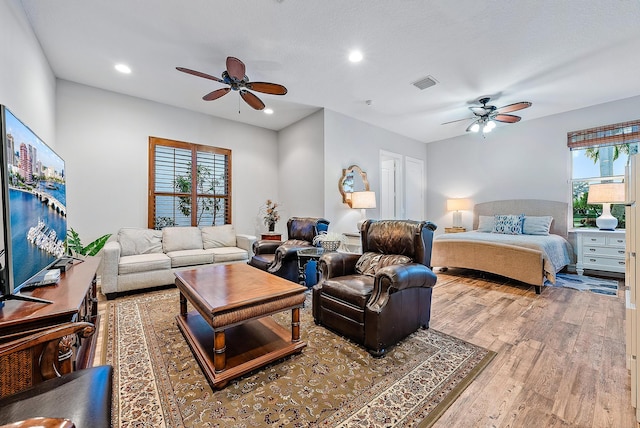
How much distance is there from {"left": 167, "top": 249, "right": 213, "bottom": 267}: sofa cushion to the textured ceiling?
245 cm

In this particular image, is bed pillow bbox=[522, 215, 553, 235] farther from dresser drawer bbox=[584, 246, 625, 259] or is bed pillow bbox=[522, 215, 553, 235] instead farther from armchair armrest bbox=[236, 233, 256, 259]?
armchair armrest bbox=[236, 233, 256, 259]

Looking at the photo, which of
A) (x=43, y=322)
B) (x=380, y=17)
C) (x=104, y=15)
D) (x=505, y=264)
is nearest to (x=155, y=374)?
(x=43, y=322)

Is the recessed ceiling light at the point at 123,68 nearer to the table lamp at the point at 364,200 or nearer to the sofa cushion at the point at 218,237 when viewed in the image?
the sofa cushion at the point at 218,237

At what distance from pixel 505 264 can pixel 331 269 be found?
2.96 metres

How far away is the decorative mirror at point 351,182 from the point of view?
15.7 feet

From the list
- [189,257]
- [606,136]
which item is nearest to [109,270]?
[189,257]

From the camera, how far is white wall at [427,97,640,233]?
471 centimetres

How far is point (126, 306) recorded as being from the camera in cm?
303

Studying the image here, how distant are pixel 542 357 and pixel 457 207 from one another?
445 cm

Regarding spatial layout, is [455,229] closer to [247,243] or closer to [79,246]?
[247,243]

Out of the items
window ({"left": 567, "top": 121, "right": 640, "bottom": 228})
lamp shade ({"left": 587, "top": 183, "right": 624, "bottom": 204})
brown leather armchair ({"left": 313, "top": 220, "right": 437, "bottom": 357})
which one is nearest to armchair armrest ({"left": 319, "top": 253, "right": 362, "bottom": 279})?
brown leather armchair ({"left": 313, "top": 220, "right": 437, "bottom": 357})

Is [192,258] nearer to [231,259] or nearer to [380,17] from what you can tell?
[231,259]

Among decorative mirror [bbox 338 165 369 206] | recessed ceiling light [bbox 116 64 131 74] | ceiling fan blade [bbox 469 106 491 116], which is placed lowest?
decorative mirror [bbox 338 165 369 206]

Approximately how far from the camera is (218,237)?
4594 mm
